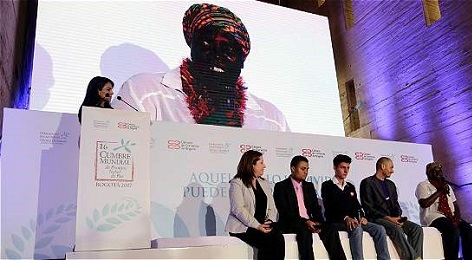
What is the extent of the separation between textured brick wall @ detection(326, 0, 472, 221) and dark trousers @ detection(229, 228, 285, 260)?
325 centimetres

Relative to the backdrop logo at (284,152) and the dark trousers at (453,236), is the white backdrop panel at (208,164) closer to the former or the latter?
the backdrop logo at (284,152)

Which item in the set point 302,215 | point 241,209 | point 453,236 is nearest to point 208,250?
point 241,209

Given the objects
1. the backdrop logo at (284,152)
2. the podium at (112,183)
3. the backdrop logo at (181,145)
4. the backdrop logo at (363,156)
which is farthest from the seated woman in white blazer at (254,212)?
the backdrop logo at (363,156)

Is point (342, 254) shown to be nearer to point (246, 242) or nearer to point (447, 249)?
point (246, 242)

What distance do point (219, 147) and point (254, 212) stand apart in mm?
1290

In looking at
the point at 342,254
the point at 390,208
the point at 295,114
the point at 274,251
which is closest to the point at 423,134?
the point at 295,114

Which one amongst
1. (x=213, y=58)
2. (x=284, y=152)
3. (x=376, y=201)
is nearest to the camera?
(x=376, y=201)

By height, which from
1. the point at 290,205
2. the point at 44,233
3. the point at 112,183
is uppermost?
the point at 112,183

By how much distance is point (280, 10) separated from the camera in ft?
22.7

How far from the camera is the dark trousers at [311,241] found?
342 centimetres

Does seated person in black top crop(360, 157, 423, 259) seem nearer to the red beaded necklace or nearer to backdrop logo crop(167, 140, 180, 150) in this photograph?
backdrop logo crop(167, 140, 180, 150)

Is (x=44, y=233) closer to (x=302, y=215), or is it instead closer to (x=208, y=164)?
(x=208, y=164)

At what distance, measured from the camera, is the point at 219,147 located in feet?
15.4

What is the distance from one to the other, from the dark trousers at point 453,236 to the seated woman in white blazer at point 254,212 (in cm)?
154
